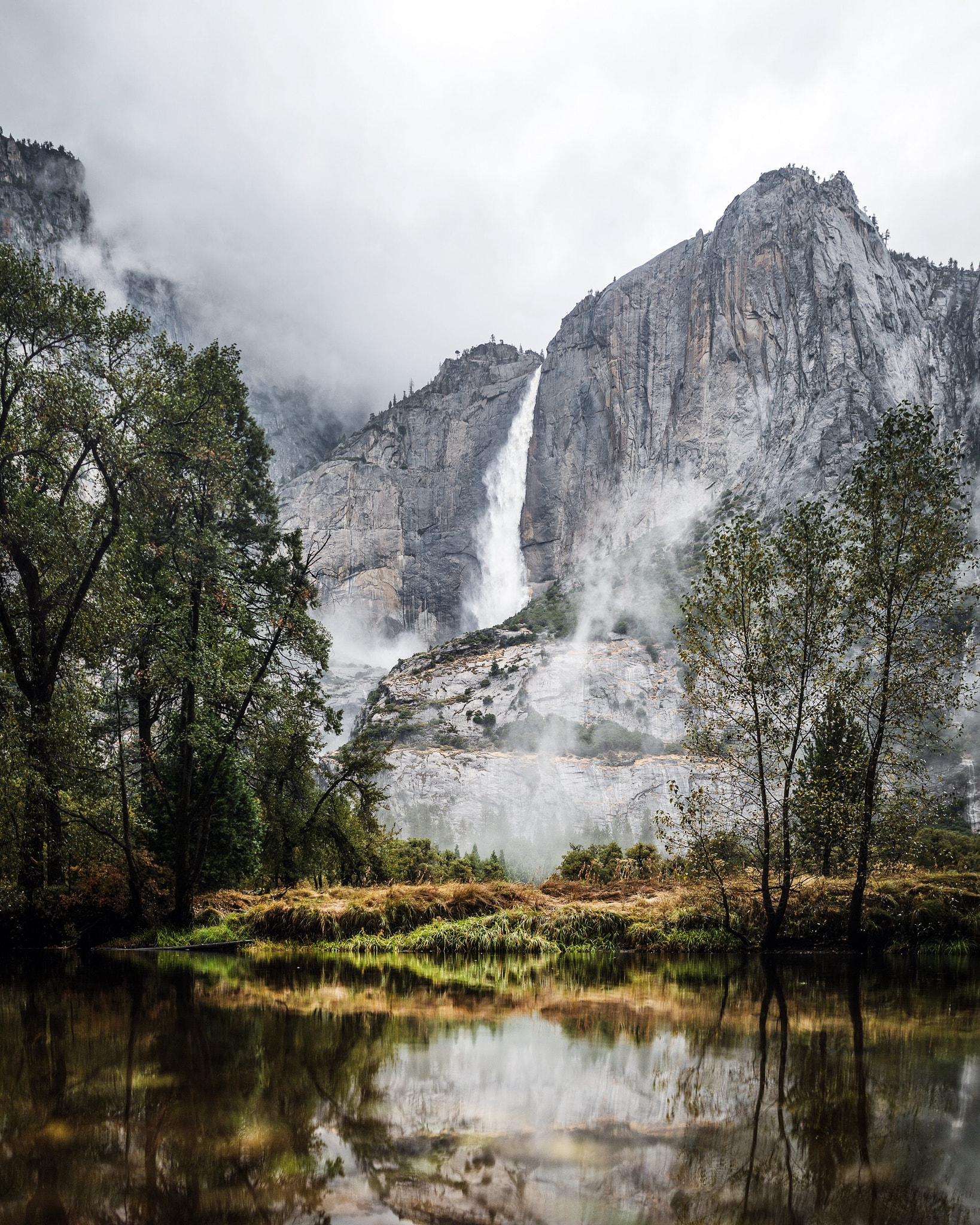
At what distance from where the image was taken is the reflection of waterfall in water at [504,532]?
135 metres

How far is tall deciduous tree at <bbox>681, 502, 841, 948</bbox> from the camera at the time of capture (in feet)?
46.0

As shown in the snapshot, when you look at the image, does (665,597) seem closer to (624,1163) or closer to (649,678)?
(649,678)

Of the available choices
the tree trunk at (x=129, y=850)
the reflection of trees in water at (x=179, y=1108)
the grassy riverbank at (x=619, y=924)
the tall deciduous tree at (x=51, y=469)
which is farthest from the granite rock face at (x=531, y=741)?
the reflection of trees in water at (x=179, y=1108)

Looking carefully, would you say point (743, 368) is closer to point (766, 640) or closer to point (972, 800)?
point (972, 800)

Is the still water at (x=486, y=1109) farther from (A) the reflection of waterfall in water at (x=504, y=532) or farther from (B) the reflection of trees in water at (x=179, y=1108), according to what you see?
(A) the reflection of waterfall in water at (x=504, y=532)

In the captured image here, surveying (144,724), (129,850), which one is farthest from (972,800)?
(129,850)

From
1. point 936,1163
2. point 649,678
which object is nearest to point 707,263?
point 649,678

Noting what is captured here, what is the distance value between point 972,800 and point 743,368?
67.0m

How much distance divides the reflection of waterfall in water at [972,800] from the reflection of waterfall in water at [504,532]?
75.5 m

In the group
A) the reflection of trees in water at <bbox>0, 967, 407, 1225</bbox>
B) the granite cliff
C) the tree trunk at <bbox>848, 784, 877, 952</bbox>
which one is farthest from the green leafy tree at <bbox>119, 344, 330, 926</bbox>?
the granite cliff

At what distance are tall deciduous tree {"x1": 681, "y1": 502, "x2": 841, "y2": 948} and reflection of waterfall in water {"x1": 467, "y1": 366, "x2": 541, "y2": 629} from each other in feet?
379

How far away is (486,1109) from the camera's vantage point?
445cm

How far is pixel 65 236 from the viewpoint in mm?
135250

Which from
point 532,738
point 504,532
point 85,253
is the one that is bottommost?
point 532,738
